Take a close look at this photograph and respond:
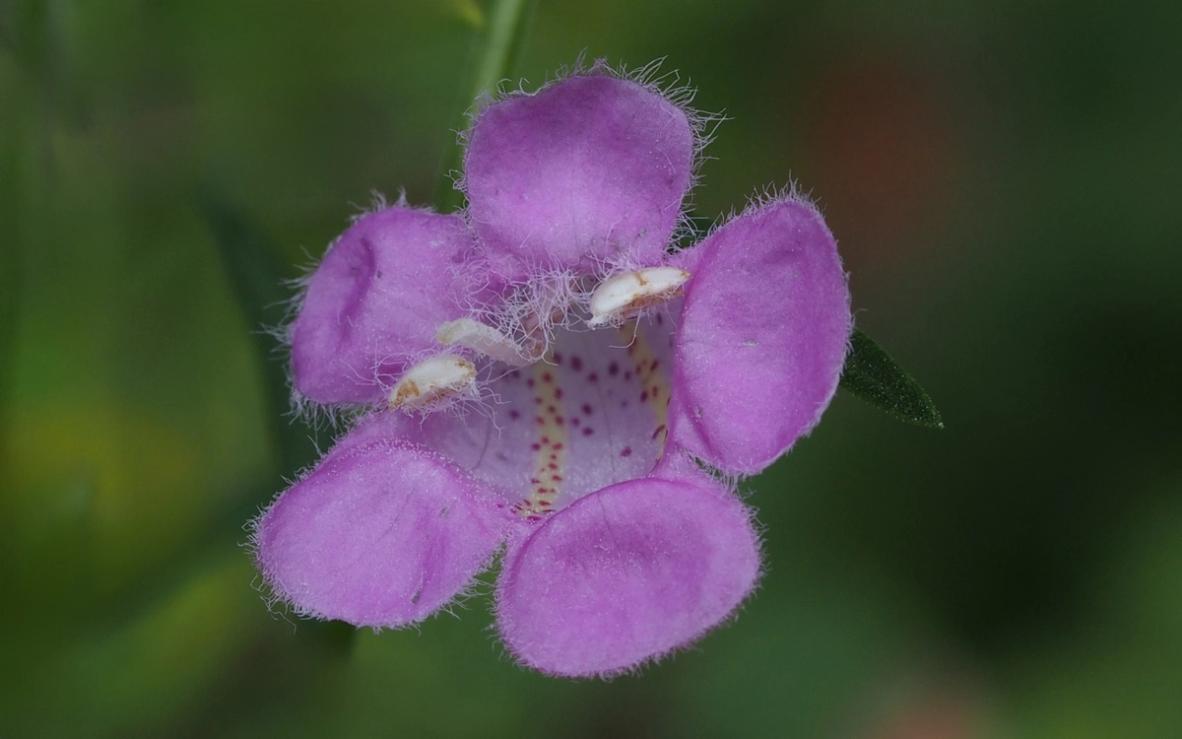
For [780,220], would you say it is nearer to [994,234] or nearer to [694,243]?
[694,243]

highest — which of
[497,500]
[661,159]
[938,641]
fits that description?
[661,159]

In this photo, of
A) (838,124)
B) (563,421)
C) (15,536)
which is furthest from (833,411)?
(15,536)

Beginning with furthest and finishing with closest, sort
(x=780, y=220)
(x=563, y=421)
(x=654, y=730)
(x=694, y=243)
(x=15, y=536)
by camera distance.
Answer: (x=654, y=730)
(x=15, y=536)
(x=563, y=421)
(x=694, y=243)
(x=780, y=220)

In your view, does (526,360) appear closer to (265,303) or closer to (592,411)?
(592,411)

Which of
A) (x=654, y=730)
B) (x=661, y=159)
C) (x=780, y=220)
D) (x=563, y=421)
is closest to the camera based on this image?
(x=780, y=220)

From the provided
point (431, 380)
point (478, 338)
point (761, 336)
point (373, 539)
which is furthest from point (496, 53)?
point (373, 539)

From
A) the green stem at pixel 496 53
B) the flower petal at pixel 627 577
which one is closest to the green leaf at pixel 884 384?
the flower petal at pixel 627 577

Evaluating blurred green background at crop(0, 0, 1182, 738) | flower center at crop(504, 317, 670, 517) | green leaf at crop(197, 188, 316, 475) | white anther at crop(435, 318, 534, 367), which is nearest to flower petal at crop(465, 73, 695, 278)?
white anther at crop(435, 318, 534, 367)
